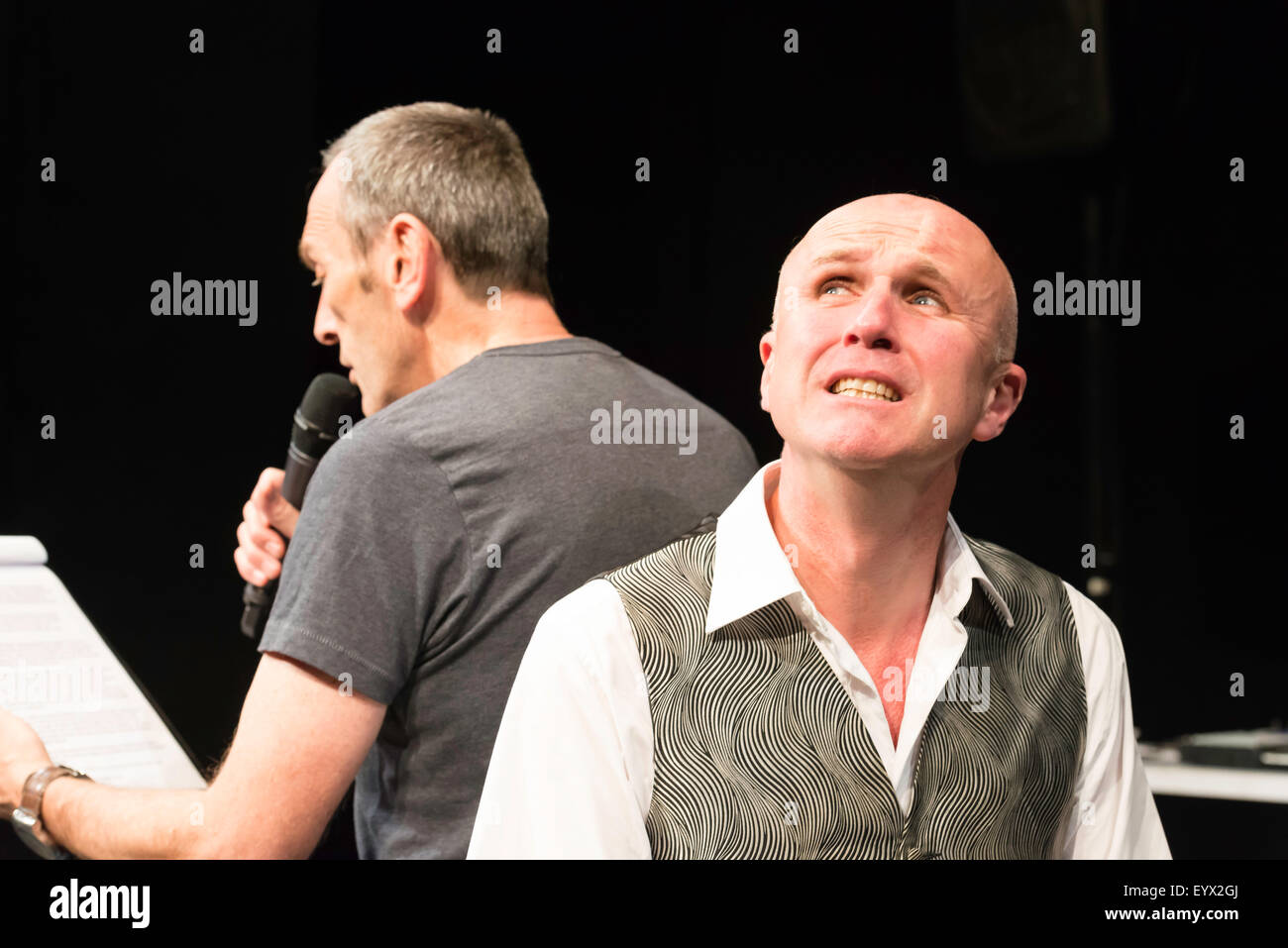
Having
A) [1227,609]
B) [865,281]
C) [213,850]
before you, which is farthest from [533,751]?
[1227,609]

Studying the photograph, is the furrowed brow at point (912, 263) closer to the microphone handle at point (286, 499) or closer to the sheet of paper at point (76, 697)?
the microphone handle at point (286, 499)

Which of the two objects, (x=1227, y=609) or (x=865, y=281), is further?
(x=1227, y=609)

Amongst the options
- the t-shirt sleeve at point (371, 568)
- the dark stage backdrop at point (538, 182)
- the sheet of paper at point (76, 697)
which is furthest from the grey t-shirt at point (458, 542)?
the dark stage backdrop at point (538, 182)

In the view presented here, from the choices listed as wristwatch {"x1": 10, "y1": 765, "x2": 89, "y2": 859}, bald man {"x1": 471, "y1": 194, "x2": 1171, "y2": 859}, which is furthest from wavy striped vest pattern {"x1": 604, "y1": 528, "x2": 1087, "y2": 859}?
wristwatch {"x1": 10, "y1": 765, "x2": 89, "y2": 859}

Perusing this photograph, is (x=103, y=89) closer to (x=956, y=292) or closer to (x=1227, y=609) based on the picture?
(x=956, y=292)

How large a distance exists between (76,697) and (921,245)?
3.91ft

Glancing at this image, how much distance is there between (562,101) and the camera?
2242 mm

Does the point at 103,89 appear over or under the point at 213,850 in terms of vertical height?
over

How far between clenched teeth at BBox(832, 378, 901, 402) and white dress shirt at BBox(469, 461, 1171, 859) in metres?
0.14

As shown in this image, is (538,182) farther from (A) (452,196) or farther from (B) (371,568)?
(B) (371,568)

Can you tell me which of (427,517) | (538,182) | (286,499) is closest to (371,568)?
(427,517)

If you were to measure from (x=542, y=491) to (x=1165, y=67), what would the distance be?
67.7 inches

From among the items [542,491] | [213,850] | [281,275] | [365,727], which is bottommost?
[213,850]
